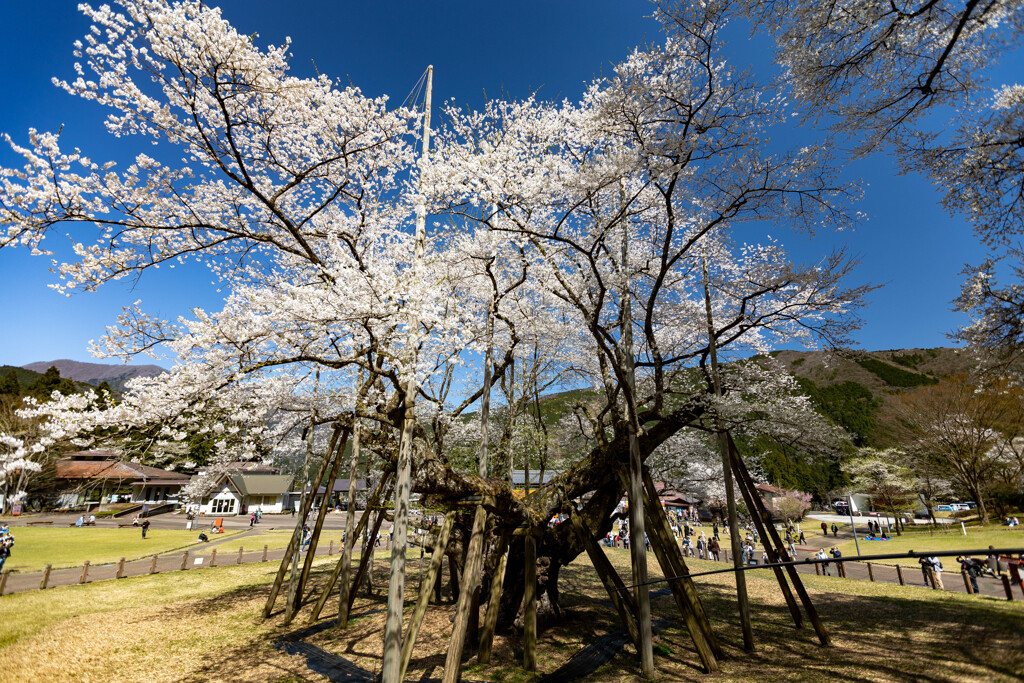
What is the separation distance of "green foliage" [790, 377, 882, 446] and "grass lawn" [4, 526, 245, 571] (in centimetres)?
5737

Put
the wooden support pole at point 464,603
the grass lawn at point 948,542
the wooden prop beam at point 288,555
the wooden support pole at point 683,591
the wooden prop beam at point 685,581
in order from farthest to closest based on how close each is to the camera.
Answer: the grass lawn at point 948,542 → the wooden prop beam at point 288,555 → the wooden prop beam at point 685,581 → the wooden support pole at point 683,591 → the wooden support pole at point 464,603

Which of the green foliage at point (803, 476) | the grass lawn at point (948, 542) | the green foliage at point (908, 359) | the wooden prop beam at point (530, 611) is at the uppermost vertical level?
the green foliage at point (908, 359)

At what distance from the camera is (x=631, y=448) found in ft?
25.0

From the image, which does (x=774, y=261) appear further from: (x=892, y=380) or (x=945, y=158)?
(x=892, y=380)

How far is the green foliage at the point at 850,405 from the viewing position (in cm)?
5044

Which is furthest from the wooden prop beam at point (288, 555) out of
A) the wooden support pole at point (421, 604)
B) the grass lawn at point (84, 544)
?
the grass lawn at point (84, 544)

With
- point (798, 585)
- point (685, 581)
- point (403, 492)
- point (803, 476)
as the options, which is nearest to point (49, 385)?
point (403, 492)

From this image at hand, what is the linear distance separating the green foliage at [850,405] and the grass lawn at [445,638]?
44.3 metres

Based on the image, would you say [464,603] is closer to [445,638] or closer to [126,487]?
[445,638]

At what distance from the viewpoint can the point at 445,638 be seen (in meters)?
9.34

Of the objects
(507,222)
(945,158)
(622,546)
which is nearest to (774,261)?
(945,158)

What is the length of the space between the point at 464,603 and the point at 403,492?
242cm

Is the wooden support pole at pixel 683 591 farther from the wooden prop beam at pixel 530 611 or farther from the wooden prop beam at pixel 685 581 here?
the wooden prop beam at pixel 530 611

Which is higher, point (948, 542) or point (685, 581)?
point (685, 581)
